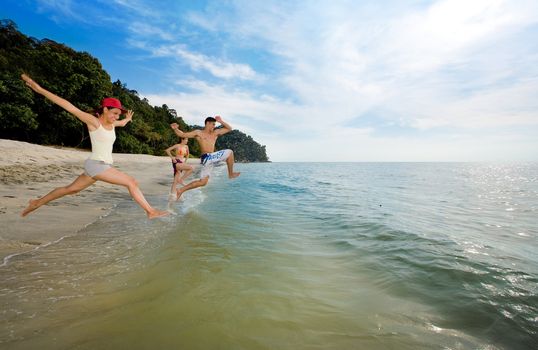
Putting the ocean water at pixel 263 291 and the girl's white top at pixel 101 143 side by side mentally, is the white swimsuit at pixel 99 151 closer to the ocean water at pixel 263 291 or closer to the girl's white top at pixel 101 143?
the girl's white top at pixel 101 143

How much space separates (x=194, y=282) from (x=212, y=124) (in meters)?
5.08

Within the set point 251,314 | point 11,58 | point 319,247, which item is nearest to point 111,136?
point 251,314

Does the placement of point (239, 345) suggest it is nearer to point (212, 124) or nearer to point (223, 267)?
point (223, 267)

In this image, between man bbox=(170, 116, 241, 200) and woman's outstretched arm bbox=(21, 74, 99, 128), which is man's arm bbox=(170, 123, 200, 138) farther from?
woman's outstretched arm bbox=(21, 74, 99, 128)

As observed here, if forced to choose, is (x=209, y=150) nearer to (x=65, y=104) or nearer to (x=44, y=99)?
(x=65, y=104)

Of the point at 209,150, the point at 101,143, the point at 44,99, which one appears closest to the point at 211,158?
the point at 209,150

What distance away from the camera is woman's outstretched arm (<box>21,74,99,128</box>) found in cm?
362

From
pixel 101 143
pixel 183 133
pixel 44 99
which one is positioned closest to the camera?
pixel 101 143

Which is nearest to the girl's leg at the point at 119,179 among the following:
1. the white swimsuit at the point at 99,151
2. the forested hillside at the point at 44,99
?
the white swimsuit at the point at 99,151

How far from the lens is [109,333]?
227 centimetres

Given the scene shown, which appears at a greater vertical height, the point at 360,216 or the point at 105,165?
the point at 105,165

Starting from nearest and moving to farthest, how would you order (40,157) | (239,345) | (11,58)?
(239,345)
(40,157)
(11,58)

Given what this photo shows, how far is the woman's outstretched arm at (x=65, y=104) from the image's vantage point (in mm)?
3616

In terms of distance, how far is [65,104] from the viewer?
3752mm
